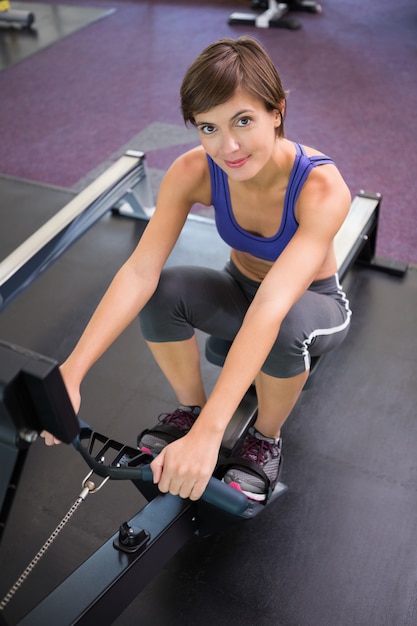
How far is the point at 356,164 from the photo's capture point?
112 inches

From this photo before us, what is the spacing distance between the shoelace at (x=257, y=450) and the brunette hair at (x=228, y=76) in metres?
0.73

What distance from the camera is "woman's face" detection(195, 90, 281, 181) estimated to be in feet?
3.69

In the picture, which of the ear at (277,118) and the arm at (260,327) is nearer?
the arm at (260,327)

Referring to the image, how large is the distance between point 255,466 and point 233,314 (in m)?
0.33

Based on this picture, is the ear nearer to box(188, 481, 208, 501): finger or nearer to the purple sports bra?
the purple sports bra

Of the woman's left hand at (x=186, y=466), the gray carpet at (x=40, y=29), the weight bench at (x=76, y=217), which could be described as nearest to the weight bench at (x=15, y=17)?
the gray carpet at (x=40, y=29)

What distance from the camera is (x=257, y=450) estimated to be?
148 cm

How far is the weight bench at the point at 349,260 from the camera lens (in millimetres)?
1492

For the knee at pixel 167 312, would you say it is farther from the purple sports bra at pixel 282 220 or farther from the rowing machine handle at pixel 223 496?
the rowing machine handle at pixel 223 496

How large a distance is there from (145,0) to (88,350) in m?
4.31

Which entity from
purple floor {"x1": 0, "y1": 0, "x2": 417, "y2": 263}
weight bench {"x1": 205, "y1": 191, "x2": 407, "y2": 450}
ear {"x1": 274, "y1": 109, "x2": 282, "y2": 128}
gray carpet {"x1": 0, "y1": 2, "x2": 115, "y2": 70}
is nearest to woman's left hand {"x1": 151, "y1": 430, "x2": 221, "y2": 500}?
weight bench {"x1": 205, "y1": 191, "x2": 407, "y2": 450}

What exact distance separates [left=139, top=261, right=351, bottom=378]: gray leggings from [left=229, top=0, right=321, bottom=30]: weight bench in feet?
10.4

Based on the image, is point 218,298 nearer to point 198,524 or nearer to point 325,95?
point 198,524

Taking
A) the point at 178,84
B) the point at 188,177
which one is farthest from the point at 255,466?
the point at 178,84
